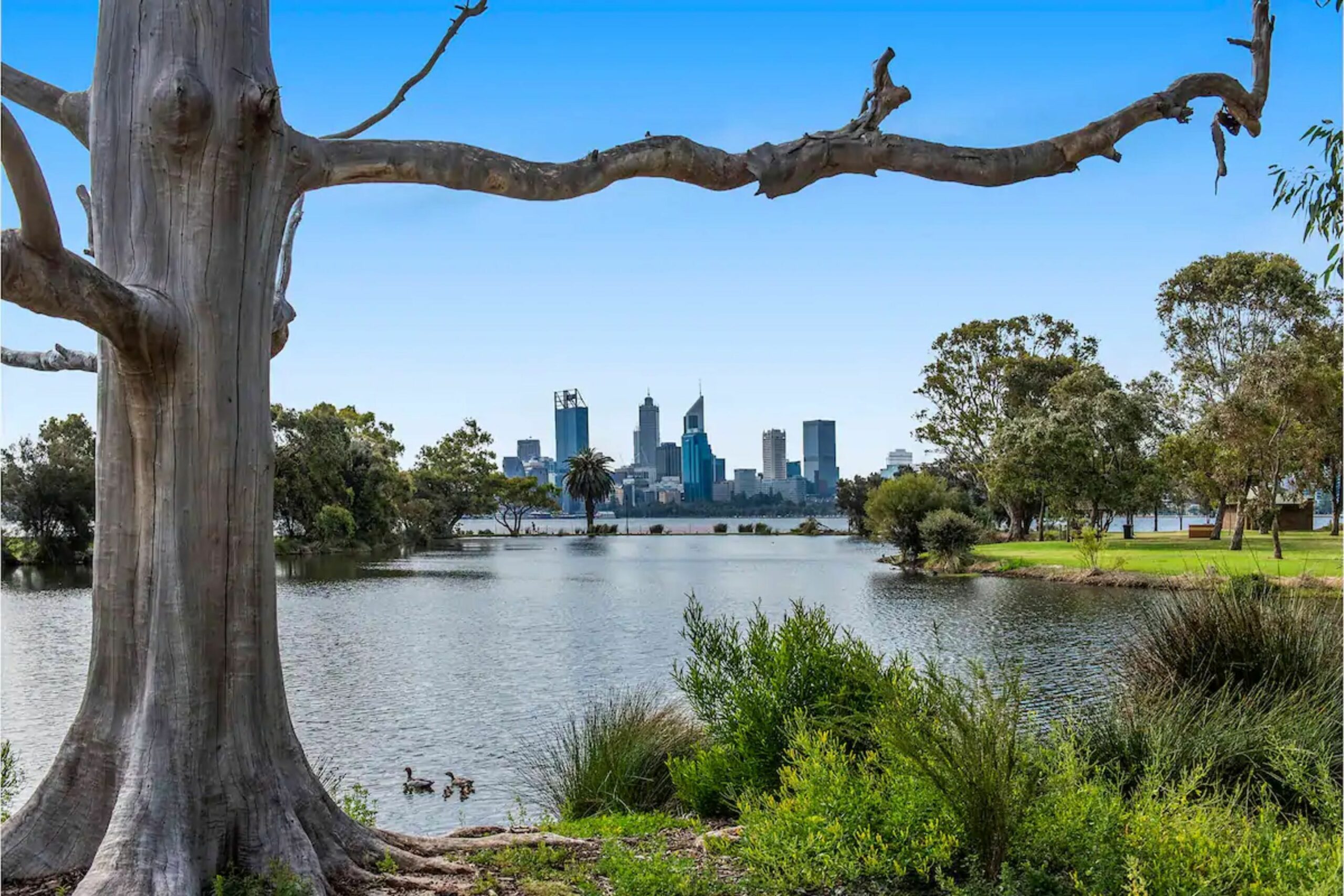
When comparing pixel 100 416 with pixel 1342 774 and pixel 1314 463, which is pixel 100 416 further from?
pixel 1314 463

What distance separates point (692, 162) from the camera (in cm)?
489

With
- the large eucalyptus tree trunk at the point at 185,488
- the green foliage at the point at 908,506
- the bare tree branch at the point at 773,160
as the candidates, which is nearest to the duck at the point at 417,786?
the large eucalyptus tree trunk at the point at 185,488

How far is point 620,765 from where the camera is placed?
7.66m

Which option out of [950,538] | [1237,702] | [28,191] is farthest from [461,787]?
[950,538]

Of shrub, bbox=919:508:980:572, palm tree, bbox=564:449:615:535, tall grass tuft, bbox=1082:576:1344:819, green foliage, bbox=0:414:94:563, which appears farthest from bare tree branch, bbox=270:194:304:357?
palm tree, bbox=564:449:615:535

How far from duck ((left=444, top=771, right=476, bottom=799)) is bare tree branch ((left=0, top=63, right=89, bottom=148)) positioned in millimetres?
6458

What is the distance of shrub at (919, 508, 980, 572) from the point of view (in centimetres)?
3625

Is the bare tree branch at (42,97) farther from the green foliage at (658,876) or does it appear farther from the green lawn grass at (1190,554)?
the green lawn grass at (1190,554)

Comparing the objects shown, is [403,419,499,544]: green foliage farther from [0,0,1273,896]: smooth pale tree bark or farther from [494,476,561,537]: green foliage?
[0,0,1273,896]: smooth pale tree bark

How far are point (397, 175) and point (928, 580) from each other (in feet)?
101

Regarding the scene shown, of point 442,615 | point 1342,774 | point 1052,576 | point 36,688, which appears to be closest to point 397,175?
point 1342,774

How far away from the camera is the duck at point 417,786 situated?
9367 mm

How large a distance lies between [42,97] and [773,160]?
11.4 feet

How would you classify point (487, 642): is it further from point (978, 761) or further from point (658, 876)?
point (978, 761)
